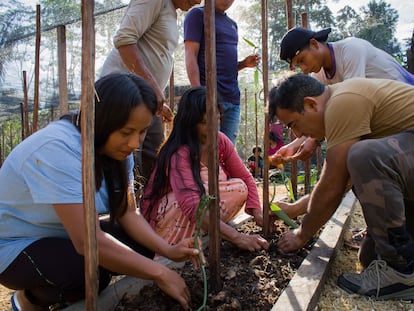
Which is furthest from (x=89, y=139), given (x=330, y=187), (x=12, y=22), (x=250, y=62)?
(x=12, y=22)

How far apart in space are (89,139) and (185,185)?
→ 121cm

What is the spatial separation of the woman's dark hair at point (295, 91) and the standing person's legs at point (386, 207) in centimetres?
33

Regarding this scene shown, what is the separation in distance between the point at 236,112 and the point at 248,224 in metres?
0.87

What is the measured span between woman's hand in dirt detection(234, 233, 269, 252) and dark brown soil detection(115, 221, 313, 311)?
31 millimetres

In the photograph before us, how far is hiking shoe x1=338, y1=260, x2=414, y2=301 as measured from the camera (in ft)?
5.18

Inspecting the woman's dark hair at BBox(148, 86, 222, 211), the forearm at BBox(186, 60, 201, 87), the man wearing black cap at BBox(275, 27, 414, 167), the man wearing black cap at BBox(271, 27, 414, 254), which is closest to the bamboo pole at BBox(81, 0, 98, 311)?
the woman's dark hair at BBox(148, 86, 222, 211)

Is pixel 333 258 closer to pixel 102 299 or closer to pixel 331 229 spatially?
pixel 331 229

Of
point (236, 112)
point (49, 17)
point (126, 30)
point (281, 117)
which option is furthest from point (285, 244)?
point (49, 17)

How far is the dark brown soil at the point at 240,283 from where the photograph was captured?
143 centimetres

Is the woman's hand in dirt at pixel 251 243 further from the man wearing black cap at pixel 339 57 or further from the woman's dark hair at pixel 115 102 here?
the man wearing black cap at pixel 339 57

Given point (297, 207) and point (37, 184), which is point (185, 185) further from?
point (37, 184)

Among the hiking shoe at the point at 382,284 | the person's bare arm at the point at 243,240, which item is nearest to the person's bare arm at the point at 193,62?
the person's bare arm at the point at 243,240

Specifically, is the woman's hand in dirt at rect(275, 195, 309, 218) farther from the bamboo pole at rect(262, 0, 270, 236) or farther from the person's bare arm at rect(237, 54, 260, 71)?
the person's bare arm at rect(237, 54, 260, 71)

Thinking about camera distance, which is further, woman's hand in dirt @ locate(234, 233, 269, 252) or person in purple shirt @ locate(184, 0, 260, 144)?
person in purple shirt @ locate(184, 0, 260, 144)
